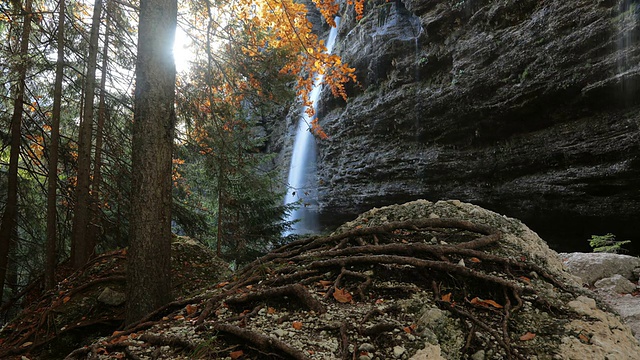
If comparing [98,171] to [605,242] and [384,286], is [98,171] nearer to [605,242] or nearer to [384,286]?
[384,286]

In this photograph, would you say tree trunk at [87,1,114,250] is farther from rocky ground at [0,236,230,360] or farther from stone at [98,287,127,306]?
stone at [98,287,127,306]

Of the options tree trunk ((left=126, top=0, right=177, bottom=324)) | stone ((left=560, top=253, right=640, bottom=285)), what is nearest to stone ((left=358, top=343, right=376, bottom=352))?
tree trunk ((left=126, top=0, right=177, bottom=324))

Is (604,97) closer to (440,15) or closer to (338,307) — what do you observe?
(440,15)

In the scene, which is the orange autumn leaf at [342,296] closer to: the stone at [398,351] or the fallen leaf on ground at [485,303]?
the stone at [398,351]

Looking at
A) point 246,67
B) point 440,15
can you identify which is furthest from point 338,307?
point 440,15

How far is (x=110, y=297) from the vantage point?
13.5 feet

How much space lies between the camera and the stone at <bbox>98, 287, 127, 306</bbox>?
407cm

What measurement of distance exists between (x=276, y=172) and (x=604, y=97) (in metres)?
9.87

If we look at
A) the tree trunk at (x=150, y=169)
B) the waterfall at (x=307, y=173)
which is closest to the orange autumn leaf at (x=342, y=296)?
the tree trunk at (x=150, y=169)

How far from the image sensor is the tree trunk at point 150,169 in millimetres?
3031

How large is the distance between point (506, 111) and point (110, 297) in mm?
12252

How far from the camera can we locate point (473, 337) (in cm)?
192

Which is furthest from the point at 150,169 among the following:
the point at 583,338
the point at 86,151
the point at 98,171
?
the point at 98,171

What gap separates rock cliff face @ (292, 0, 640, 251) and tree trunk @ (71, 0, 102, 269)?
37.8 ft
